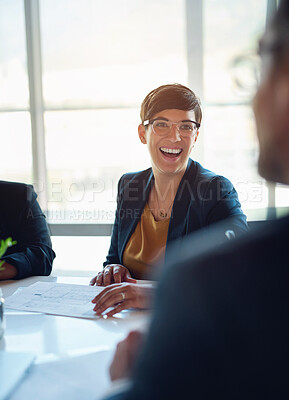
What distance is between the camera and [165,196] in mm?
2051

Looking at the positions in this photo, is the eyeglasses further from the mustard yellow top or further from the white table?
the white table

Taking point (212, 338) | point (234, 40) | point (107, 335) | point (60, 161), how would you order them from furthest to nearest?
1. point (60, 161)
2. point (234, 40)
3. point (107, 335)
4. point (212, 338)

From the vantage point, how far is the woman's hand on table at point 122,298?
1.20 meters

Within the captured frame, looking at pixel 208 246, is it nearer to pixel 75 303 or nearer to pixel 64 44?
pixel 75 303

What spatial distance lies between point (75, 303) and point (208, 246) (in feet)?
3.17

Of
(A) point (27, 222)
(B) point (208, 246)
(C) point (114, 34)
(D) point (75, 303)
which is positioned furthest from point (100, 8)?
(B) point (208, 246)

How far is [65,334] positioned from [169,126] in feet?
4.19

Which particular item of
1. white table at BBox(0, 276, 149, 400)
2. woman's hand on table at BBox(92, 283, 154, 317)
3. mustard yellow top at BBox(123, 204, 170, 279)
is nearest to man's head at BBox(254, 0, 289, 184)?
white table at BBox(0, 276, 149, 400)

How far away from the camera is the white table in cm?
95

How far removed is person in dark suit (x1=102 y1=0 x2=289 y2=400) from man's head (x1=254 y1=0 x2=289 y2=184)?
0.10 metres

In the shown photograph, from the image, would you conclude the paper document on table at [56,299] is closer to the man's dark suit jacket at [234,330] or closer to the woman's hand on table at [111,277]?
the woman's hand on table at [111,277]

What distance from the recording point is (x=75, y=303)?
1.27 meters

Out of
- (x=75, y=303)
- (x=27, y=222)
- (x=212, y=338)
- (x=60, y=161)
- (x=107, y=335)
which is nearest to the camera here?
(x=212, y=338)

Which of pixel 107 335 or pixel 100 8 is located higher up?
pixel 100 8
